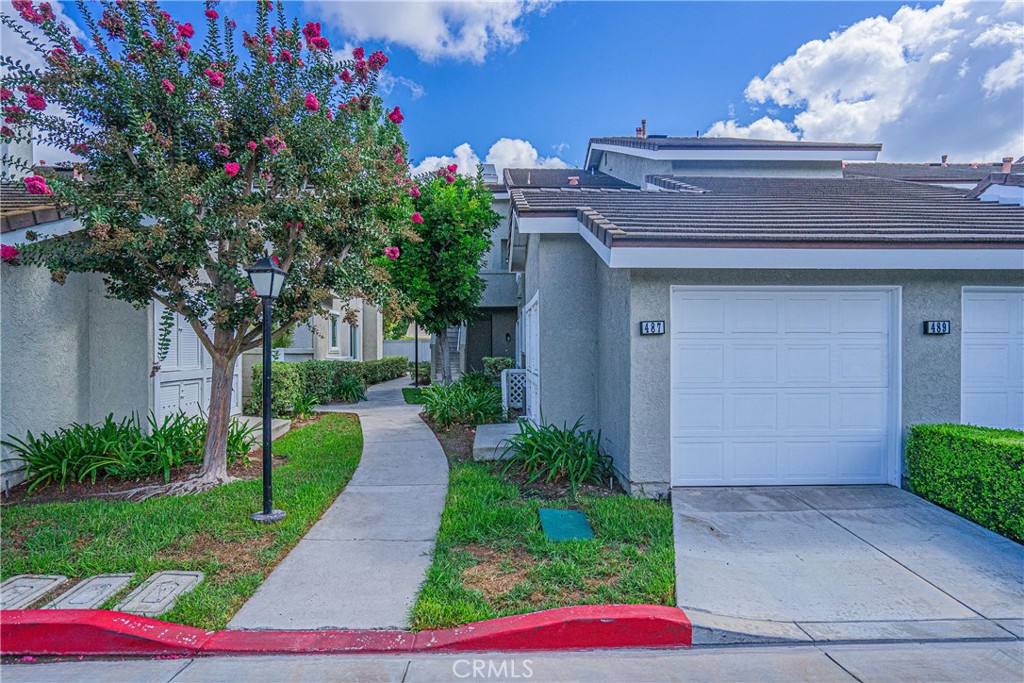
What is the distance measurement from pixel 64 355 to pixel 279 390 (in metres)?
4.92

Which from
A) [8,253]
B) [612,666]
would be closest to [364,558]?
[612,666]

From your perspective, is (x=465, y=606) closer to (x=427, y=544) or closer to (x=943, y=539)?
(x=427, y=544)

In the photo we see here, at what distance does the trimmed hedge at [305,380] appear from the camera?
40.7 feet

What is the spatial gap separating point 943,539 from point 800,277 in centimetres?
297

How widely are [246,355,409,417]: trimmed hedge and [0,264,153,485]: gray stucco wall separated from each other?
2344 millimetres


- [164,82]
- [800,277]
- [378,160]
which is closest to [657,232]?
[800,277]

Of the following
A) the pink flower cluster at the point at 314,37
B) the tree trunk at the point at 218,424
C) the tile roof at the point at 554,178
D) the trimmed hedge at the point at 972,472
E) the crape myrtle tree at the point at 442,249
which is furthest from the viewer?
the tile roof at the point at 554,178

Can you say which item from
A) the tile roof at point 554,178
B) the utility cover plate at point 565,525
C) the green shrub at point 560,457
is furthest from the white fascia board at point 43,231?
the tile roof at point 554,178

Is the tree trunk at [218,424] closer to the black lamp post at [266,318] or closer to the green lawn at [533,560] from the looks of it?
the black lamp post at [266,318]

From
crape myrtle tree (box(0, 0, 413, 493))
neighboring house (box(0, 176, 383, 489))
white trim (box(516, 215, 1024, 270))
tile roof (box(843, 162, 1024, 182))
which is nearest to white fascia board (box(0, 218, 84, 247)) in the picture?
neighboring house (box(0, 176, 383, 489))

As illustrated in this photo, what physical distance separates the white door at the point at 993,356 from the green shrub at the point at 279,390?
11728 mm

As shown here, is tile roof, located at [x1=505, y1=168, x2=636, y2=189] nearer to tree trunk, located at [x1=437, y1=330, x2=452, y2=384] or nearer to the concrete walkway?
tree trunk, located at [x1=437, y1=330, x2=452, y2=384]

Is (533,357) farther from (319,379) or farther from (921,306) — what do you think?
(319,379)

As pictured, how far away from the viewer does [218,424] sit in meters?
7.32
